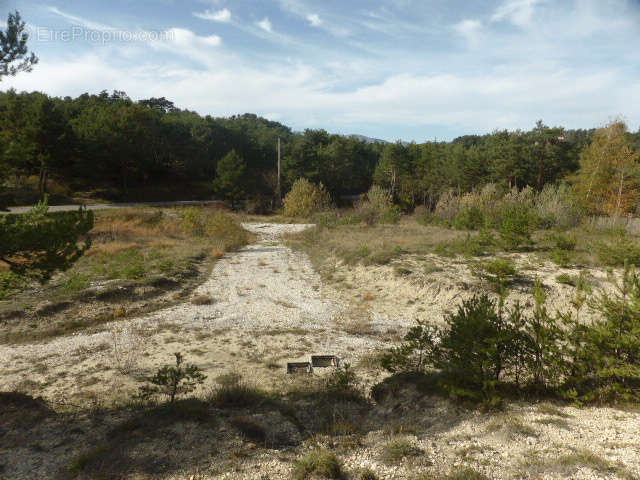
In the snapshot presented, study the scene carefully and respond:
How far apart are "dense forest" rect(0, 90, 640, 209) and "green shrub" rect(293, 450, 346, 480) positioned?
3353cm

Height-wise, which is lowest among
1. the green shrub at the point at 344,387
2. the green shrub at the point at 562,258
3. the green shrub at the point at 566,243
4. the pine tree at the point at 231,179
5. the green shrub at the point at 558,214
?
the green shrub at the point at 344,387

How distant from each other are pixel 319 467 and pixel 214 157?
185 feet

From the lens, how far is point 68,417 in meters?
5.84

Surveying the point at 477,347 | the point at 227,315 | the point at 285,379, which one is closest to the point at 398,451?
the point at 477,347

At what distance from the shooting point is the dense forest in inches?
1359

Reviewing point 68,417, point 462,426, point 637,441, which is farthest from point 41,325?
point 637,441

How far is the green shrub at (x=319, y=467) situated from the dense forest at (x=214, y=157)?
33.5 metres

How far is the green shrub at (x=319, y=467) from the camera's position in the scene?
395cm

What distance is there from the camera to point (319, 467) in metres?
4.01

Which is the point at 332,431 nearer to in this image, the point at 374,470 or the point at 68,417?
the point at 374,470

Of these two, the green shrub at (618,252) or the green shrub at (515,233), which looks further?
the green shrub at (515,233)

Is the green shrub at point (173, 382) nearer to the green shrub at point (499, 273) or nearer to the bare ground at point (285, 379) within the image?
the bare ground at point (285, 379)

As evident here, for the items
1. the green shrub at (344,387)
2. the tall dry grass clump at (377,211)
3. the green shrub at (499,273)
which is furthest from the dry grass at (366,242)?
the green shrub at (344,387)

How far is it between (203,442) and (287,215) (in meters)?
33.5
